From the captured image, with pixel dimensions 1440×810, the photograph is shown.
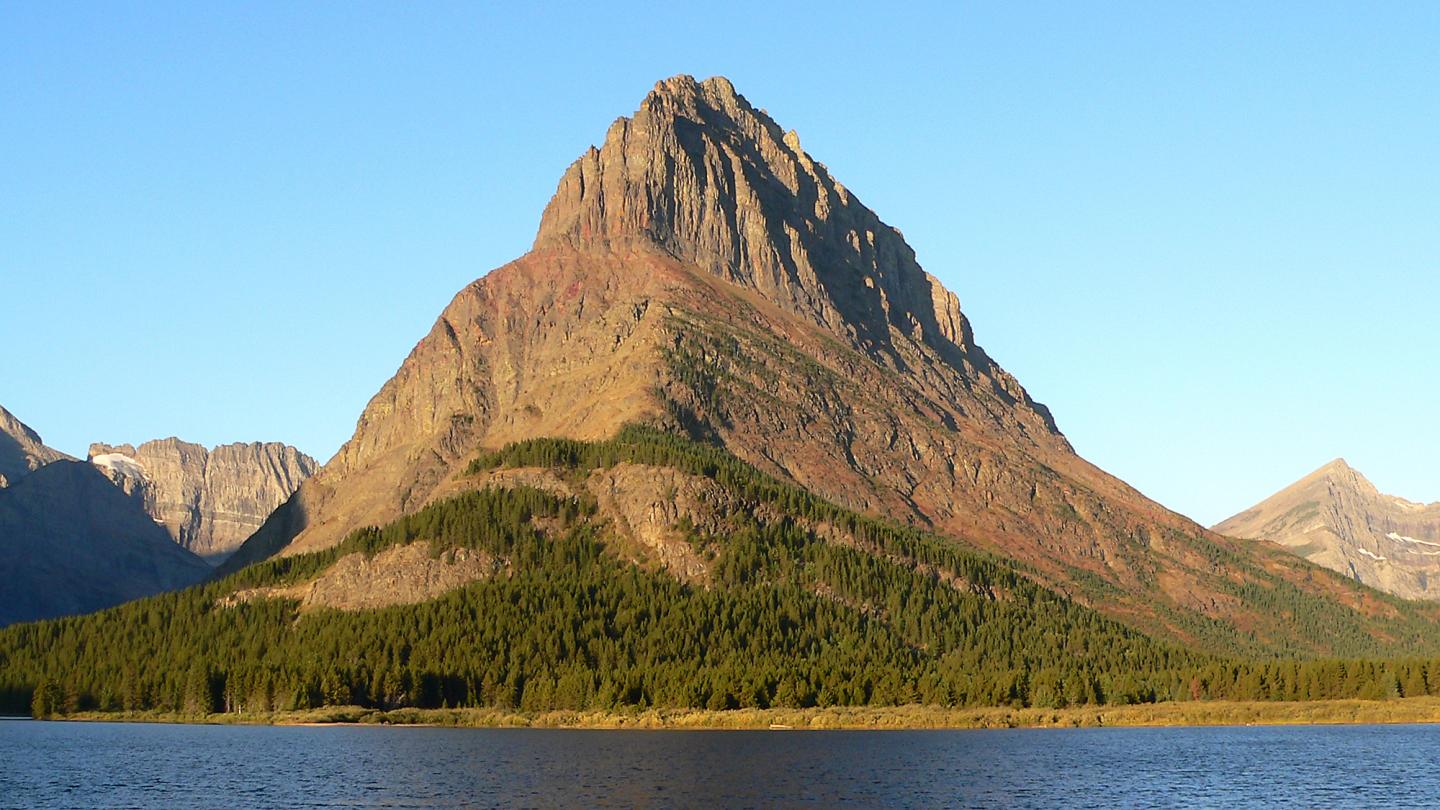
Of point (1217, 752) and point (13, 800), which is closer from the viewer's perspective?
point (13, 800)

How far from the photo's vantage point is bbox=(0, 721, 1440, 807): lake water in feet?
457

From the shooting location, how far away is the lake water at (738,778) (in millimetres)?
139250

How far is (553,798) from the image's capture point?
461 ft

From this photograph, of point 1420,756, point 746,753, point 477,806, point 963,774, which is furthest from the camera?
point 746,753

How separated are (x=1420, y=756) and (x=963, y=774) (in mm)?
56151

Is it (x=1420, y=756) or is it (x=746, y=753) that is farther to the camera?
(x=746, y=753)

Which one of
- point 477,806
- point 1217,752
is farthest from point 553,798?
point 1217,752

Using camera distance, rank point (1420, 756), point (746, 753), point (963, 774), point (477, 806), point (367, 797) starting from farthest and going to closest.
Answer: point (746, 753)
point (1420, 756)
point (963, 774)
point (367, 797)
point (477, 806)

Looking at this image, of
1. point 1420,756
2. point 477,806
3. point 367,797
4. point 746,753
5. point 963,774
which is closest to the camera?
point 477,806

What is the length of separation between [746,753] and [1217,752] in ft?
190

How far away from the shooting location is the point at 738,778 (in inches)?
6275

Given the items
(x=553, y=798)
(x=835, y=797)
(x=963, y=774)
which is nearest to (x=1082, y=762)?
(x=963, y=774)

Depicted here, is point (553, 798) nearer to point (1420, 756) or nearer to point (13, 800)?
point (13, 800)

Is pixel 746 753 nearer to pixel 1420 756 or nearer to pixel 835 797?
pixel 835 797
